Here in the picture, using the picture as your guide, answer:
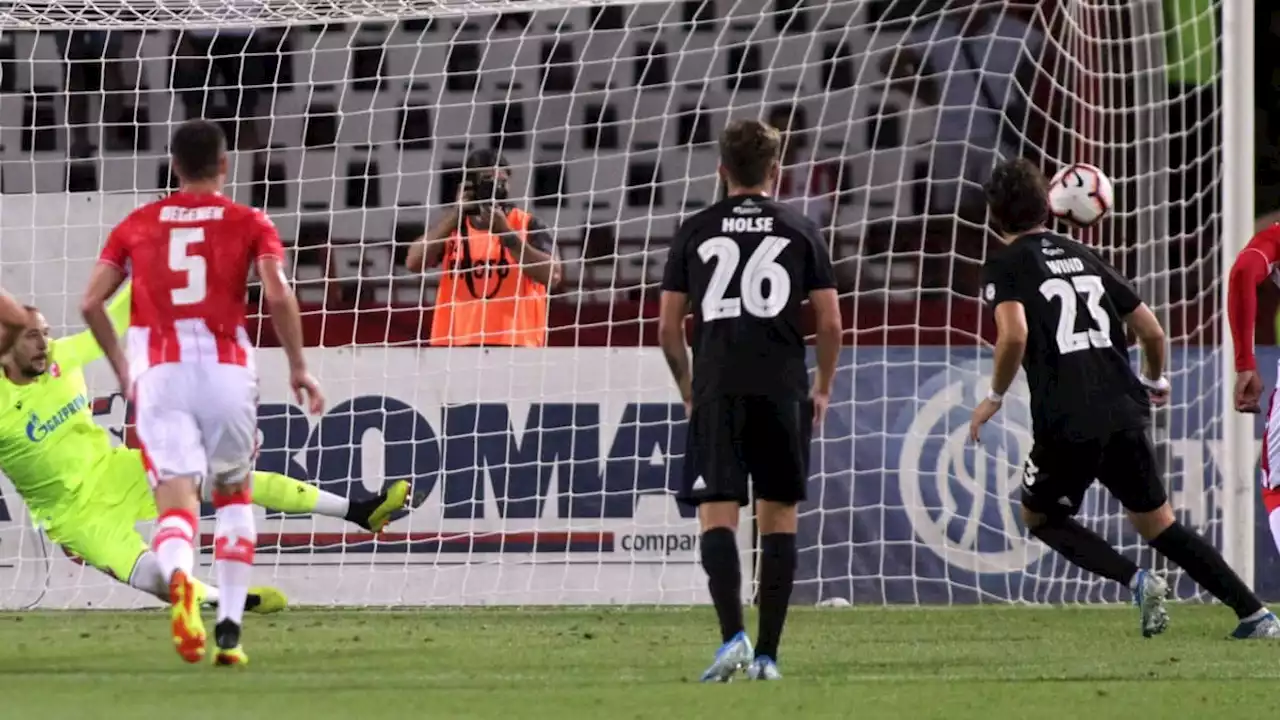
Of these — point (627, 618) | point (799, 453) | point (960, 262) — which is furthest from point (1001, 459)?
point (799, 453)

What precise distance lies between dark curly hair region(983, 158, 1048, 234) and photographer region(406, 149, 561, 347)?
3105mm

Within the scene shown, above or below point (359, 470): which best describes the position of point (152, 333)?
above

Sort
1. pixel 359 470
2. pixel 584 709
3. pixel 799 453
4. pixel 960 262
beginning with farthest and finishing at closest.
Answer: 1. pixel 960 262
2. pixel 359 470
3. pixel 799 453
4. pixel 584 709

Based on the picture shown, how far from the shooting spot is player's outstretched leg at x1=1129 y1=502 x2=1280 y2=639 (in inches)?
296

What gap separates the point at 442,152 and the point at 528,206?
50 cm

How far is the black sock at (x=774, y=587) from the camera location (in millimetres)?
5977

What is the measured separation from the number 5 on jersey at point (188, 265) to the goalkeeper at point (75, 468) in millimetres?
1400

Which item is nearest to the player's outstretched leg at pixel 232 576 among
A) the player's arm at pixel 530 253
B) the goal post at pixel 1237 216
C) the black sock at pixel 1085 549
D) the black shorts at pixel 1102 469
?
the black shorts at pixel 1102 469

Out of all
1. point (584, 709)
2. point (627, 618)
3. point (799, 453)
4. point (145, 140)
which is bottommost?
point (627, 618)

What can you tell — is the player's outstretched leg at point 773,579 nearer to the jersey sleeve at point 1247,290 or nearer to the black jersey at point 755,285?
the black jersey at point 755,285

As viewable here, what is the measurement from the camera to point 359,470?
32.1 feet

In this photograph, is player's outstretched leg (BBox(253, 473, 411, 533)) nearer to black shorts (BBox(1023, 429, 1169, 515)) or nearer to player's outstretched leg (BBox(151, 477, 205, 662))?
player's outstretched leg (BBox(151, 477, 205, 662))

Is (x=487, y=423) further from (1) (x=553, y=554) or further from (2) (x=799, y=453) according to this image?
(2) (x=799, y=453)

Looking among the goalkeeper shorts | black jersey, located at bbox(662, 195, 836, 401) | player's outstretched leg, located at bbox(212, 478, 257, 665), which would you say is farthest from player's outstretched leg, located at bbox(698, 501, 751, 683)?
the goalkeeper shorts
